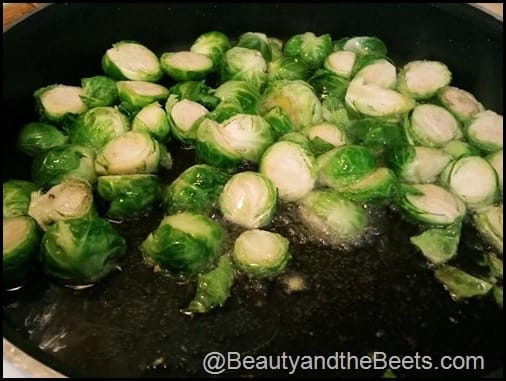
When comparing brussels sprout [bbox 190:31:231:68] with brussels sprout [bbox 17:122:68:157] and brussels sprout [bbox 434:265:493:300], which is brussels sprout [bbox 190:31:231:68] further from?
brussels sprout [bbox 434:265:493:300]

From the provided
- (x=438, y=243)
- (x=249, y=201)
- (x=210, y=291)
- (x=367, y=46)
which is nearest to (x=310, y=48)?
(x=367, y=46)

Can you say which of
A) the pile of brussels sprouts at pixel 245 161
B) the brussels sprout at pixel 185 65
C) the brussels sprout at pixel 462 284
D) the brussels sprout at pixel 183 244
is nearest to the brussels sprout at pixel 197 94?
the pile of brussels sprouts at pixel 245 161

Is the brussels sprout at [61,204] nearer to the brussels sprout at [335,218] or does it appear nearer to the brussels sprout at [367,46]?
the brussels sprout at [335,218]

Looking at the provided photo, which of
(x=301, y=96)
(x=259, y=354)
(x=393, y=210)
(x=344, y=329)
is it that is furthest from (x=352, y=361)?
(x=301, y=96)

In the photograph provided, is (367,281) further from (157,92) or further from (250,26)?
(250,26)

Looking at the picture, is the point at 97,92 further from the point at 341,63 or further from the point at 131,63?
the point at 341,63
